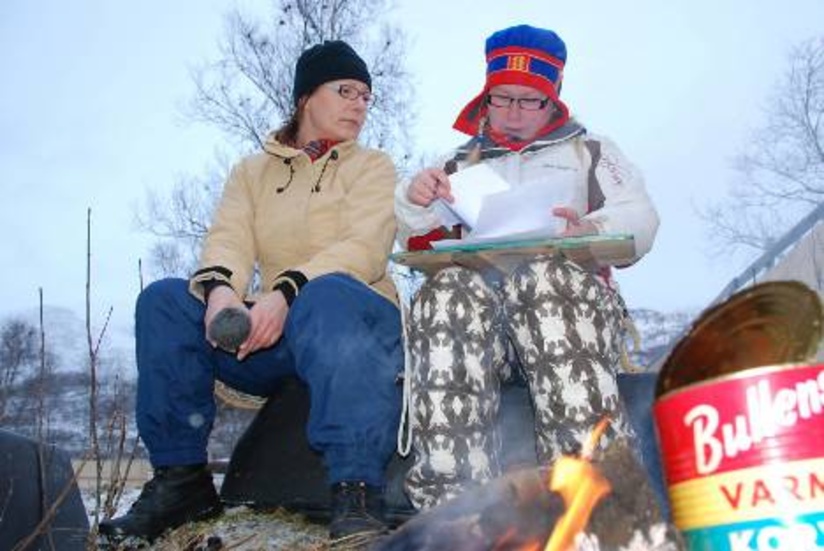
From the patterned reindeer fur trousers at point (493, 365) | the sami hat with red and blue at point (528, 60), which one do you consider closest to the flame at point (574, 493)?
the patterned reindeer fur trousers at point (493, 365)

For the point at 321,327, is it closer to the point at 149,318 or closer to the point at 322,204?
the point at 149,318

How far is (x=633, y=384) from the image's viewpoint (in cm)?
291

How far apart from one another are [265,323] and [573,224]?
1.05m

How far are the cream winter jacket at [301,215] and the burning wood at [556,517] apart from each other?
160 centimetres

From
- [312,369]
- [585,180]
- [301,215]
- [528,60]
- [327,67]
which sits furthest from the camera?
[327,67]

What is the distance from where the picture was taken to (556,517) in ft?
4.83

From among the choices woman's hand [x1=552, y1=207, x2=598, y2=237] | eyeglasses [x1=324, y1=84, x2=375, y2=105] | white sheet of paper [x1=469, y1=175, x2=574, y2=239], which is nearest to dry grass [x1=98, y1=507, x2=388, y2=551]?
white sheet of paper [x1=469, y1=175, x2=574, y2=239]

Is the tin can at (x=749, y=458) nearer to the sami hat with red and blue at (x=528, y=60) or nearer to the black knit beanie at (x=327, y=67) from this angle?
the sami hat with red and blue at (x=528, y=60)

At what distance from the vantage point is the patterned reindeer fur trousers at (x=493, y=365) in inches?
91.3

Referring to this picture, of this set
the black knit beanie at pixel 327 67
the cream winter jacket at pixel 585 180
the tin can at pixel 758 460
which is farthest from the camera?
the black knit beanie at pixel 327 67

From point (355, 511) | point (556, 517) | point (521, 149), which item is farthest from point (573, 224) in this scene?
point (556, 517)

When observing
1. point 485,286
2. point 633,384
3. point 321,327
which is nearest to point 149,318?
point 321,327

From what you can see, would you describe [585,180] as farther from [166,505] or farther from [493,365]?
[166,505]

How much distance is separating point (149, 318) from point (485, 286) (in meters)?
1.16
